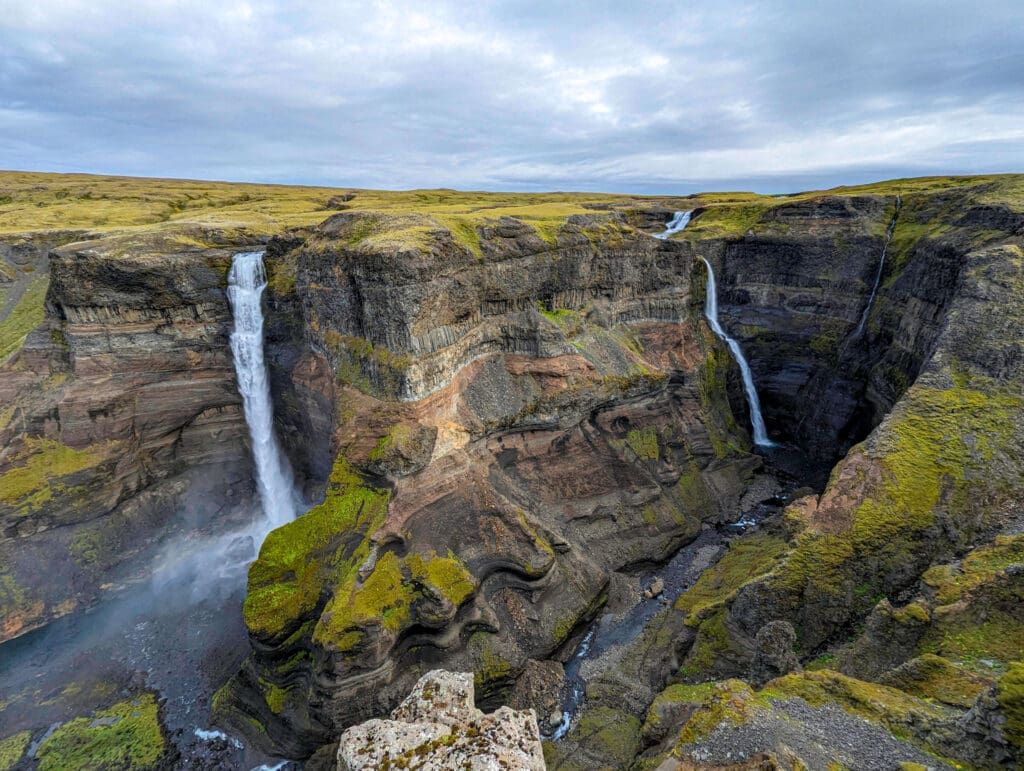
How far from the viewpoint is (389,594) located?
70.6 ft

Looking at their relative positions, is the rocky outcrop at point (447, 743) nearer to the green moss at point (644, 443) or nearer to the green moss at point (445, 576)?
the green moss at point (445, 576)

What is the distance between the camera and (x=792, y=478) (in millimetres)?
38312

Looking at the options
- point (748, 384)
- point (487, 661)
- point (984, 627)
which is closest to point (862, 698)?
point (984, 627)

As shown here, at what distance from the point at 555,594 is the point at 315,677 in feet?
38.1

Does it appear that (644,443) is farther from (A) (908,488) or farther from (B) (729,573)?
(A) (908,488)

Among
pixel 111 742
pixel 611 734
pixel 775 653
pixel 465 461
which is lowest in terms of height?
pixel 111 742

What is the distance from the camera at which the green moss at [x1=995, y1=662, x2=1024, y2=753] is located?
10164 mm

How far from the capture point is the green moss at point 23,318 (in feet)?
102

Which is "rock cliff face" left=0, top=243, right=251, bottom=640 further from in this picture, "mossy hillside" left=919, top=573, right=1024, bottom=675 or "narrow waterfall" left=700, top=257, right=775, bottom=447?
"narrow waterfall" left=700, top=257, right=775, bottom=447

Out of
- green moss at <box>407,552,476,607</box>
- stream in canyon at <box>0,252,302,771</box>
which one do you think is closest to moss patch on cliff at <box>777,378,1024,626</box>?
green moss at <box>407,552,476,607</box>

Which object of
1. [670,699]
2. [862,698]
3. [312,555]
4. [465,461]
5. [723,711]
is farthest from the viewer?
[465,461]

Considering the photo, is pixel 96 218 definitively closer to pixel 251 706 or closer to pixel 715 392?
pixel 251 706

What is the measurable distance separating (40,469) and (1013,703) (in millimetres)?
42510

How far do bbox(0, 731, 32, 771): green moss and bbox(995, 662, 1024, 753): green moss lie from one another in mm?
Answer: 34245
